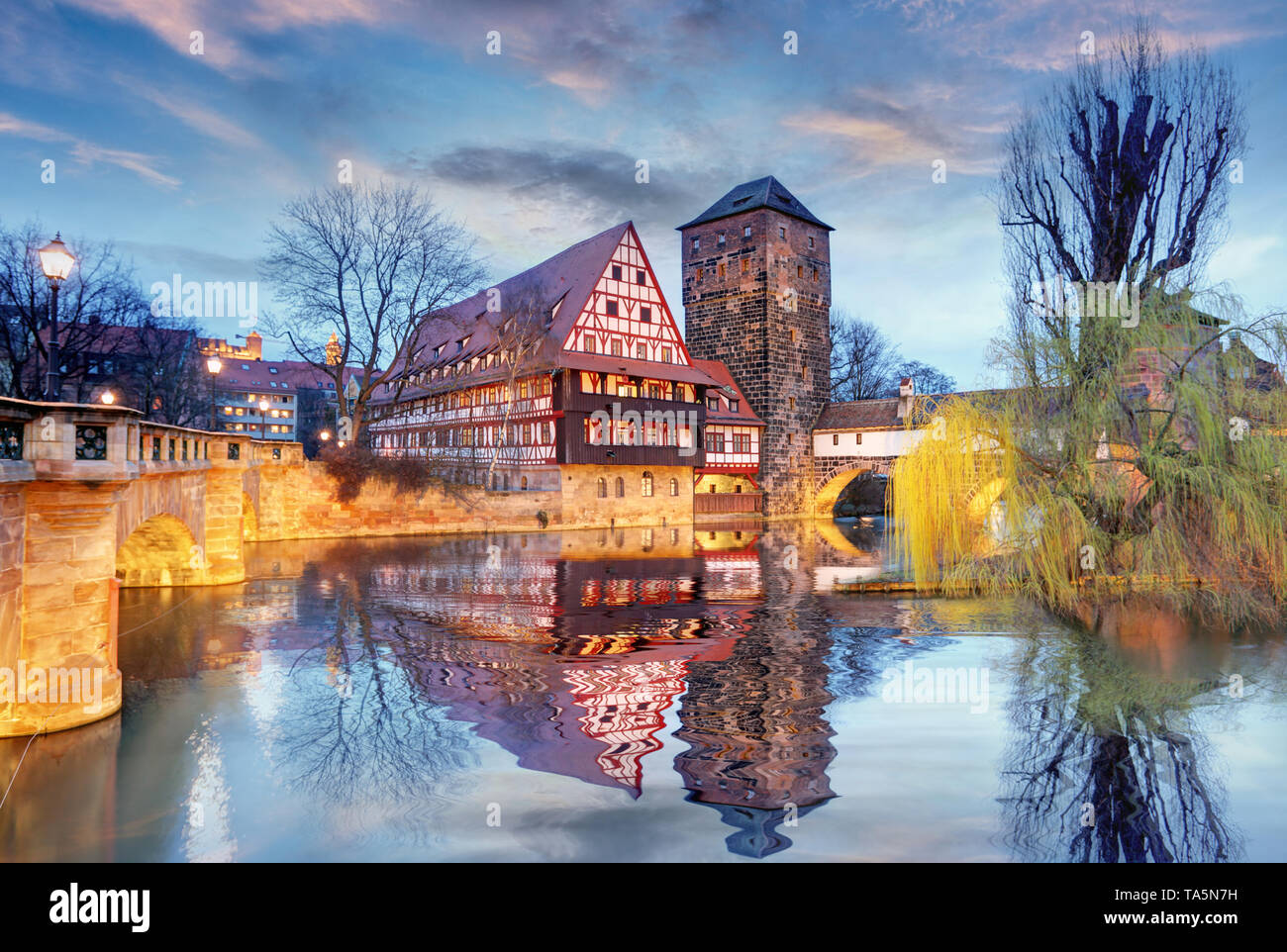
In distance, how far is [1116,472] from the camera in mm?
11336

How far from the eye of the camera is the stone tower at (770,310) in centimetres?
4188

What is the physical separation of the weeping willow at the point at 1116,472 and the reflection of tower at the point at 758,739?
3.76m

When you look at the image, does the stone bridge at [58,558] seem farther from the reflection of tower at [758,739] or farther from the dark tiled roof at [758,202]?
the dark tiled roof at [758,202]

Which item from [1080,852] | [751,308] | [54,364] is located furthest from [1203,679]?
[751,308]

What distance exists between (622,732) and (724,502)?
34650 millimetres

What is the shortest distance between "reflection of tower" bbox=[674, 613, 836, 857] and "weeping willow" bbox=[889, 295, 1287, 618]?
3.76 metres

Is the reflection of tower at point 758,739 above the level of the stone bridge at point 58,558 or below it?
below

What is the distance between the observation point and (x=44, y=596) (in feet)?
21.2

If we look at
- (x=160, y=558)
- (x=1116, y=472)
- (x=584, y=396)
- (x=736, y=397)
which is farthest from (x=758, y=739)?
(x=736, y=397)

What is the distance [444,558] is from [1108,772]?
682 inches

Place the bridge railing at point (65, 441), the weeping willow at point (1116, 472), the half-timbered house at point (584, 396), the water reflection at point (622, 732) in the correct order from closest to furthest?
the water reflection at point (622, 732) → the bridge railing at point (65, 441) → the weeping willow at point (1116, 472) → the half-timbered house at point (584, 396)

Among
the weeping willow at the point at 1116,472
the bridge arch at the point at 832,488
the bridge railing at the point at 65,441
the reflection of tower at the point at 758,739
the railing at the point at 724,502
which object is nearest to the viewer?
the reflection of tower at the point at 758,739

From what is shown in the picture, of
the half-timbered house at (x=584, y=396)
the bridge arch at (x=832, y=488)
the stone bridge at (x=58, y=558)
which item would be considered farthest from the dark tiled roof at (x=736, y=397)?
the stone bridge at (x=58, y=558)

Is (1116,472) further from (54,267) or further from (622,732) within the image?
(54,267)
